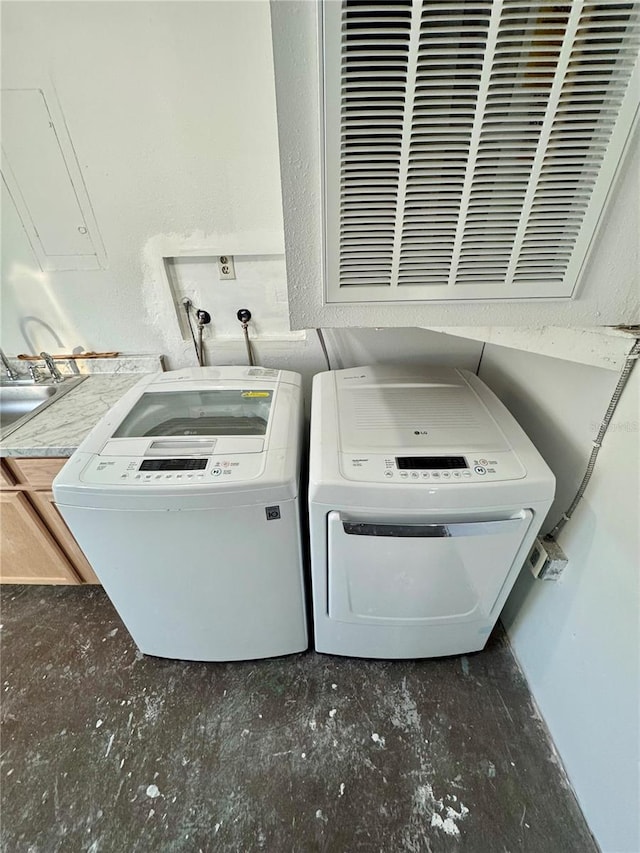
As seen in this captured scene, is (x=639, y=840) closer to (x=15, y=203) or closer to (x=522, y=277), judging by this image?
(x=522, y=277)

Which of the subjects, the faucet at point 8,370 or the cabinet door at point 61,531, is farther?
the faucet at point 8,370

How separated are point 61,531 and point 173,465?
31.7 inches

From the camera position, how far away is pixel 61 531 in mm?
1431

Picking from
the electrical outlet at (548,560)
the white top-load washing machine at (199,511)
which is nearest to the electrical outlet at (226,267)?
the white top-load washing machine at (199,511)

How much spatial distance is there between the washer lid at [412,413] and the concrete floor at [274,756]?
96cm

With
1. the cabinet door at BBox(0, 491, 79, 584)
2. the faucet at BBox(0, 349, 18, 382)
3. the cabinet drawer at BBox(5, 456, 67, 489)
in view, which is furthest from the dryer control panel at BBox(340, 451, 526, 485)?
the faucet at BBox(0, 349, 18, 382)

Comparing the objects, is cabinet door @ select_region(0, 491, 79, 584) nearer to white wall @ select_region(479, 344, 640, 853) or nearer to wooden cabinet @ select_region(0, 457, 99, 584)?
wooden cabinet @ select_region(0, 457, 99, 584)

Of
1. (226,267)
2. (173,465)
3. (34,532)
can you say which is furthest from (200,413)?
(34,532)

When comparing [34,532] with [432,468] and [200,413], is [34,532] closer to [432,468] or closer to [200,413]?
[200,413]

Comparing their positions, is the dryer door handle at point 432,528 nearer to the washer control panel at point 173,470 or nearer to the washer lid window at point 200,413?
the washer control panel at point 173,470

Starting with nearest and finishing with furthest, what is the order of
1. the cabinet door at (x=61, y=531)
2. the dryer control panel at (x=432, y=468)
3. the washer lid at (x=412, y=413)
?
the dryer control panel at (x=432, y=468)
the washer lid at (x=412, y=413)
the cabinet door at (x=61, y=531)

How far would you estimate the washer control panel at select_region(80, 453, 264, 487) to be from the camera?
0.96 metres

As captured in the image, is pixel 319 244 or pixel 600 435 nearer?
pixel 319 244

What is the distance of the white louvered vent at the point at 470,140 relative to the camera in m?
0.51
